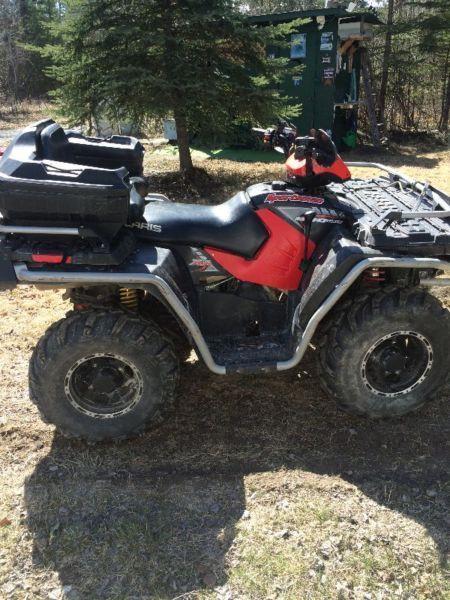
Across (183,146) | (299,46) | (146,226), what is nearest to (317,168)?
(146,226)

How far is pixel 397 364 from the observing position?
315 cm

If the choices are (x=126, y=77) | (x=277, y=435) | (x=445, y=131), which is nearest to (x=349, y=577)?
(x=277, y=435)

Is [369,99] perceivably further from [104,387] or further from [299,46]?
[104,387]

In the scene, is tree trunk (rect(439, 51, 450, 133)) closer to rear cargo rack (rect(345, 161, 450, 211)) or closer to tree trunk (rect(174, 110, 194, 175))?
tree trunk (rect(174, 110, 194, 175))

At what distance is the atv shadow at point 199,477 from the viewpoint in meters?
2.45

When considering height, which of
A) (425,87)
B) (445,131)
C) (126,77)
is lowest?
(445,131)

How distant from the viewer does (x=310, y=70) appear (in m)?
12.4

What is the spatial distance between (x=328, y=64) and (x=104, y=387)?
11.4 metres

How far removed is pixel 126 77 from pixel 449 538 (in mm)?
7292

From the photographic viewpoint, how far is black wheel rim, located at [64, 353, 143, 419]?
9.68 ft

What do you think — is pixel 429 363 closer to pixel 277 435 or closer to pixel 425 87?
pixel 277 435

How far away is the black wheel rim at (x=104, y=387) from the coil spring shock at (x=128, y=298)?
383 millimetres

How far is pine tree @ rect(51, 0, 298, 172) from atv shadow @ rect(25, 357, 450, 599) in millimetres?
5750

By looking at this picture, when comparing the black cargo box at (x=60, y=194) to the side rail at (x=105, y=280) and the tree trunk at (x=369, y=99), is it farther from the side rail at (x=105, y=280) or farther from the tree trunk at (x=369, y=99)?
the tree trunk at (x=369, y=99)
